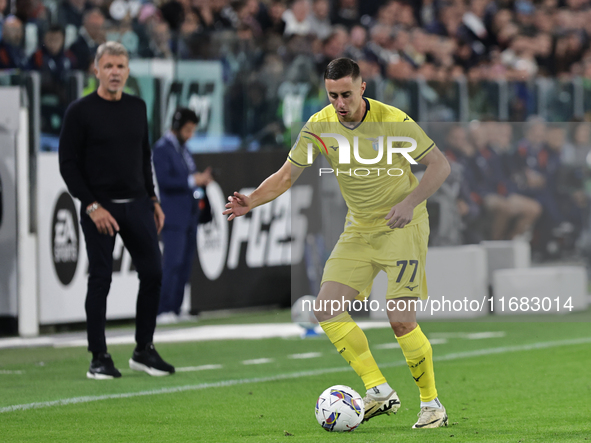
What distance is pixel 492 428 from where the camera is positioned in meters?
5.69

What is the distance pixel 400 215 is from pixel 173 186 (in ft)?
19.6

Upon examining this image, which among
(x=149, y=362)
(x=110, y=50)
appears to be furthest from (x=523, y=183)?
(x=110, y=50)

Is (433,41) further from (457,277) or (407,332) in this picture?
(407,332)

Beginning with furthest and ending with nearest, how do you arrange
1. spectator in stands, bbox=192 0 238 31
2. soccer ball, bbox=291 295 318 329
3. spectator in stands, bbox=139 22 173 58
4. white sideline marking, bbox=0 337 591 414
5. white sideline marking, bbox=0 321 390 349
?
spectator in stands, bbox=192 0 238 31 → spectator in stands, bbox=139 22 173 58 → soccer ball, bbox=291 295 318 329 → white sideline marking, bbox=0 321 390 349 → white sideline marking, bbox=0 337 591 414

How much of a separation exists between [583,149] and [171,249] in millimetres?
7533

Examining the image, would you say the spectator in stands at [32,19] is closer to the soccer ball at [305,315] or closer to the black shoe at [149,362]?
the soccer ball at [305,315]

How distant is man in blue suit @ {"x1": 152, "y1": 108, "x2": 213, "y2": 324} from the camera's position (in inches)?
439

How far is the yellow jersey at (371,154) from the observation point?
5.84m

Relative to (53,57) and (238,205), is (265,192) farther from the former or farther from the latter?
(53,57)

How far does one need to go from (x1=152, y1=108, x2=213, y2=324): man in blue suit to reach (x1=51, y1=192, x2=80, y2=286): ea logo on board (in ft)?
3.37

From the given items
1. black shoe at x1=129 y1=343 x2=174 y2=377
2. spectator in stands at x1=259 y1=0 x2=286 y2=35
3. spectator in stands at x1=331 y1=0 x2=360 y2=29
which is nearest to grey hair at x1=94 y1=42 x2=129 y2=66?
black shoe at x1=129 y1=343 x2=174 y2=377

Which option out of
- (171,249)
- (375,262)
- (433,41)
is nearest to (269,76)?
(171,249)

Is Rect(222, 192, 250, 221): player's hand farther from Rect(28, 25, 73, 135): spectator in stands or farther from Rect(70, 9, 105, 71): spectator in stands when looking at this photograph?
Rect(70, 9, 105, 71): spectator in stands

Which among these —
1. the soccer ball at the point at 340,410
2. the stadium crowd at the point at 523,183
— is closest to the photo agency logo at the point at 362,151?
the soccer ball at the point at 340,410
